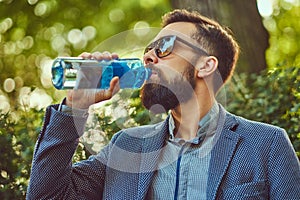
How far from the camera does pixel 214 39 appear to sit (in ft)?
10.1

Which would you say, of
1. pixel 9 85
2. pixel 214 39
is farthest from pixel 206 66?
pixel 9 85

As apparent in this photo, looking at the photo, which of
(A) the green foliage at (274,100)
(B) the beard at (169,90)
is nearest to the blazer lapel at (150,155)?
(B) the beard at (169,90)

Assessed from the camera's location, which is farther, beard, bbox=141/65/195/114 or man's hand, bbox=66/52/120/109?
beard, bbox=141/65/195/114

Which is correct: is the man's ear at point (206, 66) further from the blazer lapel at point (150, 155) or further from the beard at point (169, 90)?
the blazer lapel at point (150, 155)

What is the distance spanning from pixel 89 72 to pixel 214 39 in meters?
0.65

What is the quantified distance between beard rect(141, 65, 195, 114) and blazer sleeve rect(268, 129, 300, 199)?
422 mm

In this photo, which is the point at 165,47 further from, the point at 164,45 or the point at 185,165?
the point at 185,165

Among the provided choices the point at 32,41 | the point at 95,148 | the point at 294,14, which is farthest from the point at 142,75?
the point at 294,14

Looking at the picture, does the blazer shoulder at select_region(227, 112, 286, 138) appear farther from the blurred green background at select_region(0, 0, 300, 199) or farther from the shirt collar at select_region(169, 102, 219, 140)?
the blurred green background at select_region(0, 0, 300, 199)

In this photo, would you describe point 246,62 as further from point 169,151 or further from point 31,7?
point 31,7

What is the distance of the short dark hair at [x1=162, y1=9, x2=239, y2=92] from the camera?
3.06 m

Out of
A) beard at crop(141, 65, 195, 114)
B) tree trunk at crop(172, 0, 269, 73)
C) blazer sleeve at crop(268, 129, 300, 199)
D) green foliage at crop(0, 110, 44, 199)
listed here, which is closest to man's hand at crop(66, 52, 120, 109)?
beard at crop(141, 65, 195, 114)

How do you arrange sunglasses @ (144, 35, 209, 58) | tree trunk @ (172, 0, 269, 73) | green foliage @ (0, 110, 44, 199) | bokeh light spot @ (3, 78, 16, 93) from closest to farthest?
sunglasses @ (144, 35, 209, 58) < green foliage @ (0, 110, 44, 199) < tree trunk @ (172, 0, 269, 73) < bokeh light spot @ (3, 78, 16, 93)

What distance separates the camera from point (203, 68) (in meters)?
3.00
